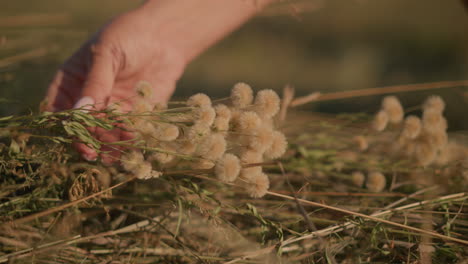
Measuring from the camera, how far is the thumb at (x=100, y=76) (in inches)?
30.6

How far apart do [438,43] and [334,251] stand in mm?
2385

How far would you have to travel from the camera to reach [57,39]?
4.54 feet

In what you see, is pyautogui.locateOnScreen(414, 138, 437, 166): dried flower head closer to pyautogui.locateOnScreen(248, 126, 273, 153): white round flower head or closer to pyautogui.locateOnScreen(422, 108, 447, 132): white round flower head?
pyautogui.locateOnScreen(422, 108, 447, 132): white round flower head

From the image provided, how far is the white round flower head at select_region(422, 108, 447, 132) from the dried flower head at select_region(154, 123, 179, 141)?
49 cm

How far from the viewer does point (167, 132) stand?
54 cm

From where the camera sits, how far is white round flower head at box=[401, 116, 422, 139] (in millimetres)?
725

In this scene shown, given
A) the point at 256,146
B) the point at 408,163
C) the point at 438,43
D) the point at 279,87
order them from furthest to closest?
the point at 438,43 < the point at 279,87 < the point at 408,163 < the point at 256,146

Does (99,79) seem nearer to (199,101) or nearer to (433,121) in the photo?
(199,101)

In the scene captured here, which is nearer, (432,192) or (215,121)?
(215,121)

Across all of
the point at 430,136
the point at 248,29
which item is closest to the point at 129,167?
the point at 430,136

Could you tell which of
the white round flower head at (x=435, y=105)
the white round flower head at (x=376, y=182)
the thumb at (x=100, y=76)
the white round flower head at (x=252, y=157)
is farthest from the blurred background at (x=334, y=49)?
the white round flower head at (x=252, y=157)

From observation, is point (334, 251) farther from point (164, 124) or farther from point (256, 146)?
point (164, 124)

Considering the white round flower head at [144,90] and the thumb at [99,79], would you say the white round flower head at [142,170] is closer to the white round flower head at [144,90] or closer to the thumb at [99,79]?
the white round flower head at [144,90]

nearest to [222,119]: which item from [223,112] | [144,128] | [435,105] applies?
[223,112]
